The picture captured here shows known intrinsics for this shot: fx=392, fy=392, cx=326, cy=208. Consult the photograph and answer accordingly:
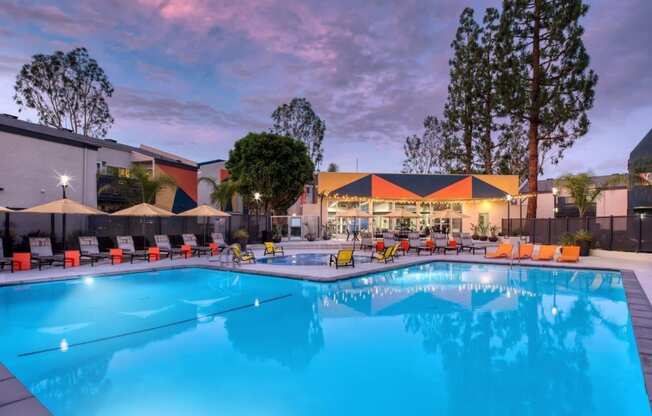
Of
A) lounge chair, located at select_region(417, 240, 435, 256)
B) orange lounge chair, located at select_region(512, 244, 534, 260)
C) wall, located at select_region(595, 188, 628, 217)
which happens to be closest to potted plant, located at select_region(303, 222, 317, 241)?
lounge chair, located at select_region(417, 240, 435, 256)

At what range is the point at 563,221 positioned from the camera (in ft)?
71.9

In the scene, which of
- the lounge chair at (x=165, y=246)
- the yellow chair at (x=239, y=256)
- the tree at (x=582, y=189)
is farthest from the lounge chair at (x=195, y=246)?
the tree at (x=582, y=189)

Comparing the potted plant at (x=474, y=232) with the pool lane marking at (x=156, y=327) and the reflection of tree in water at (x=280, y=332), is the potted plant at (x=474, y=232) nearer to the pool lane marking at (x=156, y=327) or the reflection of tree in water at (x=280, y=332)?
the pool lane marking at (x=156, y=327)

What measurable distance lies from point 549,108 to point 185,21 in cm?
2333

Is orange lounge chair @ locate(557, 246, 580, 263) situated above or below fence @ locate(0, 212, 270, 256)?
below

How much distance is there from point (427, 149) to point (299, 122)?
53.6 ft

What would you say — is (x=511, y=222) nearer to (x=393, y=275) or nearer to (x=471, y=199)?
(x=471, y=199)

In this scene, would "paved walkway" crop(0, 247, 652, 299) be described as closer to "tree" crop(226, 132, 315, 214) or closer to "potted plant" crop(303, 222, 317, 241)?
"potted plant" crop(303, 222, 317, 241)

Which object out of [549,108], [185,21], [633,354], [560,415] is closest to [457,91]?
[549,108]

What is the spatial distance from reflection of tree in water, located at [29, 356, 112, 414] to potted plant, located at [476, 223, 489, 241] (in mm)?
25627

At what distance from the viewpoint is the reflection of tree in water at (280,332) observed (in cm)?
646

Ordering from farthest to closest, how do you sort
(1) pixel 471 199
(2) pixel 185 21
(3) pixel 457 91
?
(3) pixel 457 91 → (1) pixel 471 199 → (2) pixel 185 21

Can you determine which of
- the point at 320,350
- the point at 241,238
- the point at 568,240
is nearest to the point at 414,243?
the point at 568,240

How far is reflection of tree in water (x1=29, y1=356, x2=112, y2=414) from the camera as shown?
4.62 meters
